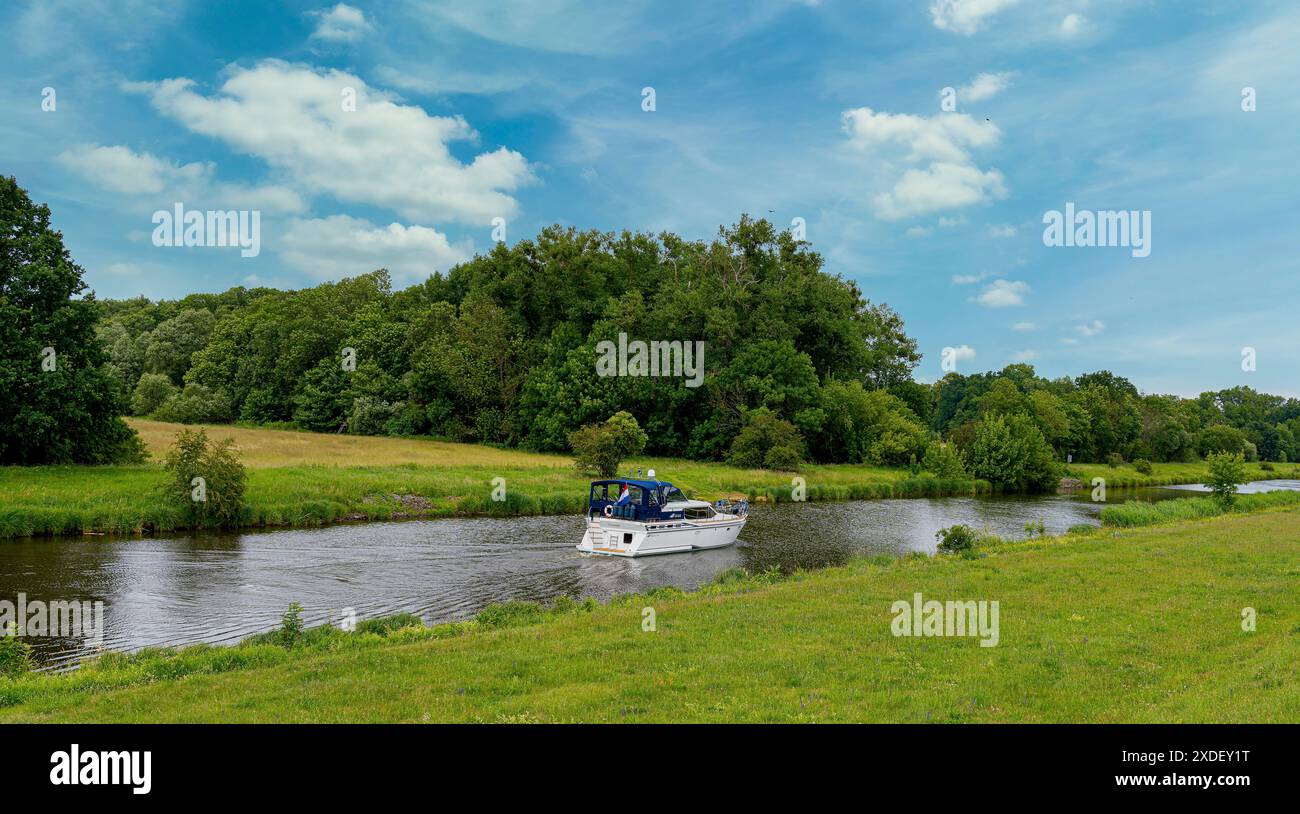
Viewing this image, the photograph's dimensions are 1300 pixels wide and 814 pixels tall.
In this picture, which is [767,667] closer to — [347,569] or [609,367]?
[347,569]

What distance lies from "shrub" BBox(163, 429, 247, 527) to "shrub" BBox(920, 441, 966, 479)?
199 ft

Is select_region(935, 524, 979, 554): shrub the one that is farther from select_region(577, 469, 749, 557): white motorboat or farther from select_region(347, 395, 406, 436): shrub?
select_region(347, 395, 406, 436): shrub

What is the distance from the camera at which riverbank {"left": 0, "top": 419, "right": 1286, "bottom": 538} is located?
3378cm

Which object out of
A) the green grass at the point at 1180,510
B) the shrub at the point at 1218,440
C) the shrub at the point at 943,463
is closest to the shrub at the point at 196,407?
the shrub at the point at 943,463

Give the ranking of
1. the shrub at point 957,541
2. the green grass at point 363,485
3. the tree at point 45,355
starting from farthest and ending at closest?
the tree at point 45,355, the green grass at point 363,485, the shrub at point 957,541

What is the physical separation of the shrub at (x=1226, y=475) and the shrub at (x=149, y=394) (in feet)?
372

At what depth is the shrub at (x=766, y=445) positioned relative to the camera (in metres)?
69.1

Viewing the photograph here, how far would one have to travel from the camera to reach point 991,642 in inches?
547

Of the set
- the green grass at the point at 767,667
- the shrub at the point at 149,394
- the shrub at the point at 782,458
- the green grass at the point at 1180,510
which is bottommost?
the green grass at the point at 1180,510

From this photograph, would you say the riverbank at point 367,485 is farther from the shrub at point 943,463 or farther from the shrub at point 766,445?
A: the shrub at point 943,463

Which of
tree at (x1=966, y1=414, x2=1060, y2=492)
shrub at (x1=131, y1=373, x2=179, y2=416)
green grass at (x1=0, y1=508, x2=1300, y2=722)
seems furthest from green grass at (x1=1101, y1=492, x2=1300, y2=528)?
shrub at (x1=131, y1=373, x2=179, y2=416)

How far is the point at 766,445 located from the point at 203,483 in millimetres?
48091
